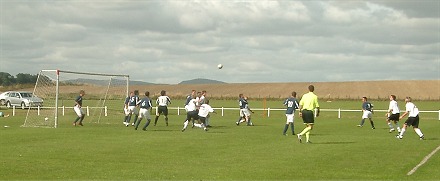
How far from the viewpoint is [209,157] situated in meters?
19.8

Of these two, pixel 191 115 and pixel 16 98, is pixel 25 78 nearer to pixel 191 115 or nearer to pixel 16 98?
pixel 16 98

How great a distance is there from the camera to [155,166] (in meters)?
17.6

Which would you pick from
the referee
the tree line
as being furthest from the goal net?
the tree line

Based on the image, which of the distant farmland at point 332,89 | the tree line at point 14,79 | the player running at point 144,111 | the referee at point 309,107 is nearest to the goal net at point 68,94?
the player running at point 144,111

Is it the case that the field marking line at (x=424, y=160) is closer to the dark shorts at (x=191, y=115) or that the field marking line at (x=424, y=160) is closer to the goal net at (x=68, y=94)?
the dark shorts at (x=191, y=115)

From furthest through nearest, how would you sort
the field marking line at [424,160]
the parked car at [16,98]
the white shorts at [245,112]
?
the parked car at [16,98] < the white shorts at [245,112] < the field marking line at [424,160]

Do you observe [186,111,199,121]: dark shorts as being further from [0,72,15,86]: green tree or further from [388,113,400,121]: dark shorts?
[0,72,15,86]: green tree

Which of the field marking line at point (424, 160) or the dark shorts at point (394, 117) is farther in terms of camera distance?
the dark shorts at point (394, 117)

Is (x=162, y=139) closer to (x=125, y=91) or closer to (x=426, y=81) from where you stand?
(x=125, y=91)

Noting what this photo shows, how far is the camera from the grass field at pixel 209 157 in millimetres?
16109

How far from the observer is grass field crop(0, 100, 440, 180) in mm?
16109

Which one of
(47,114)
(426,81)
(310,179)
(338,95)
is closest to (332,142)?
(310,179)

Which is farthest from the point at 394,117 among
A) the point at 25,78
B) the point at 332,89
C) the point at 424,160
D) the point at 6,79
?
the point at 6,79

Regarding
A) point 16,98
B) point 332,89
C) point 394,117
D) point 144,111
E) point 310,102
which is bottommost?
point 394,117
